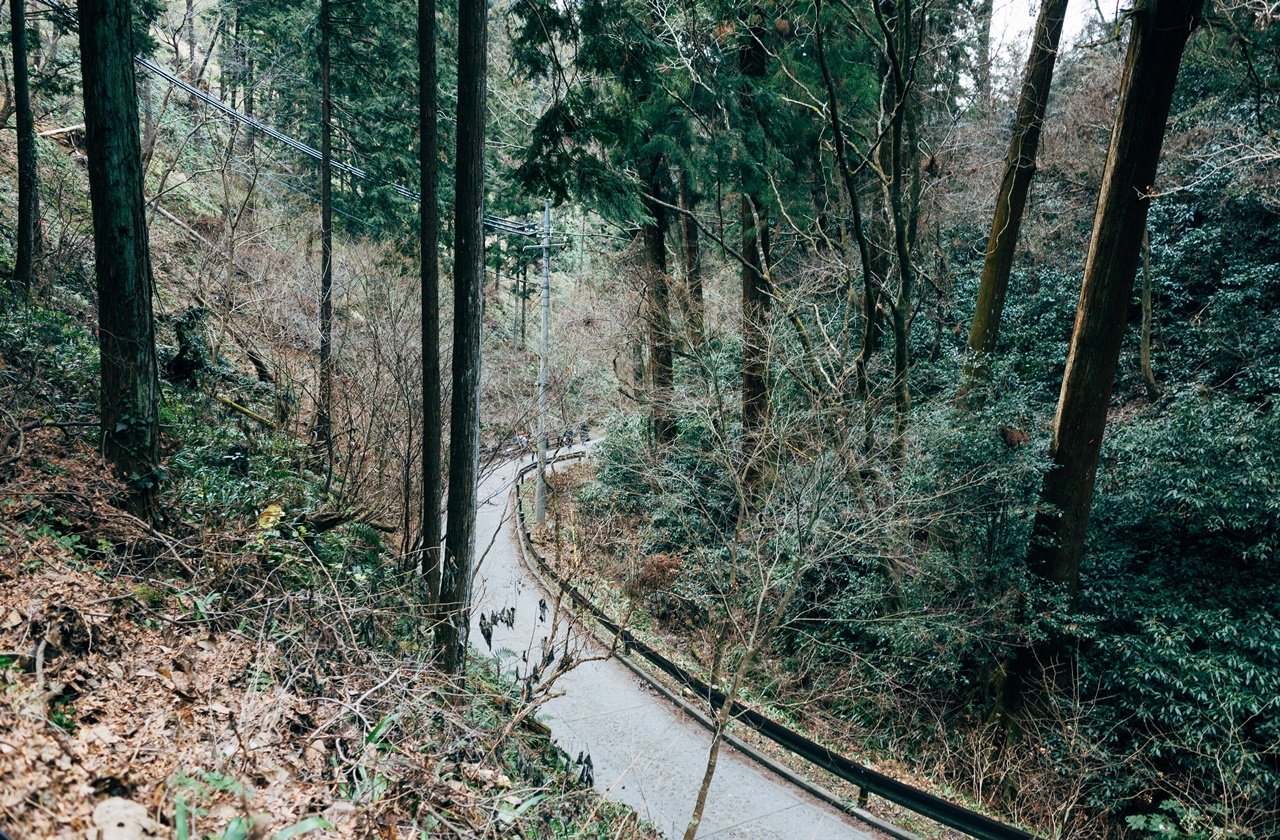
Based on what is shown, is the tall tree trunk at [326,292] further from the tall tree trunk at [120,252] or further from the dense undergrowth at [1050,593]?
the dense undergrowth at [1050,593]

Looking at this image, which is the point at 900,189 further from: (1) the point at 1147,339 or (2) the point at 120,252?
(2) the point at 120,252

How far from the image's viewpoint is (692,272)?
16.7 m

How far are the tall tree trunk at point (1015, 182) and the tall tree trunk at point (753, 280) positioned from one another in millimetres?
3639

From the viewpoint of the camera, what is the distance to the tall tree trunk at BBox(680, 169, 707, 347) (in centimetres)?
1491

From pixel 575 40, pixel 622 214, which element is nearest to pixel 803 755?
pixel 622 214

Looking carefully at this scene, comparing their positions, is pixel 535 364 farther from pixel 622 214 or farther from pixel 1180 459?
pixel 1180 459

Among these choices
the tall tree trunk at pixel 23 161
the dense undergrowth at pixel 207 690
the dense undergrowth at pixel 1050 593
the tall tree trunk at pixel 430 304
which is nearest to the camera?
the dense undergrowth at pixel 207 690

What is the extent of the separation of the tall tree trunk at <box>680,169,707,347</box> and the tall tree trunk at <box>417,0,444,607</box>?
7358 millimetres

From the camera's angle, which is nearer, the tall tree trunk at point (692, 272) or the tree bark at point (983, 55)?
the tree bark at point (983, 55)

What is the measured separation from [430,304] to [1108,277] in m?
8.65

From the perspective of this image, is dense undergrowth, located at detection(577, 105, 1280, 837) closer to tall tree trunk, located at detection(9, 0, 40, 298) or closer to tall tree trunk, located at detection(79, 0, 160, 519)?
tall tree trunk, located at detection(79, 0, 160, 519)

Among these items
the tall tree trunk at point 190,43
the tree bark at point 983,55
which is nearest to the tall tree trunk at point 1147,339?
the tree bark at point 983,55

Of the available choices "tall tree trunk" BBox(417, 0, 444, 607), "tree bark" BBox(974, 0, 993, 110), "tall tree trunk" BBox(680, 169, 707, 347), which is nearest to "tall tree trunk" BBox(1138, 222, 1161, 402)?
"tree bark" BBox(974, 0, 993, 110)

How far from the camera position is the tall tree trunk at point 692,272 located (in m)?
14.9
